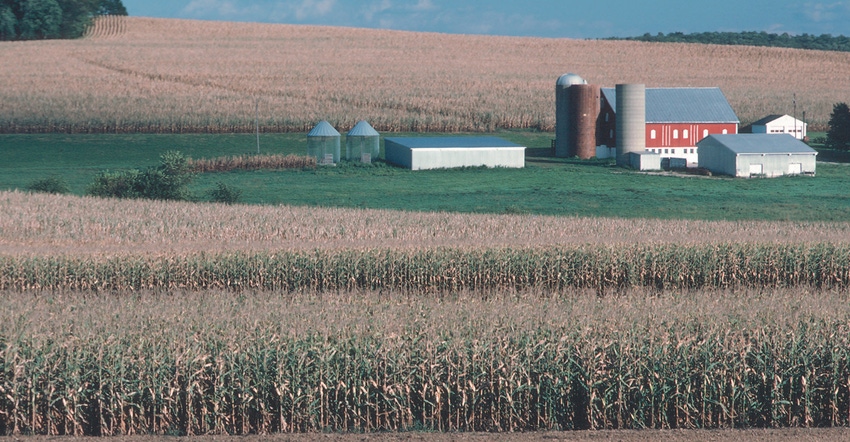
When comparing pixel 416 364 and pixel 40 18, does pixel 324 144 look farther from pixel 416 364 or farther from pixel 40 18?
pixel 40 18

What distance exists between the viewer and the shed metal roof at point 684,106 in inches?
2935

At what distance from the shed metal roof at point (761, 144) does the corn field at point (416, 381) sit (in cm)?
4988

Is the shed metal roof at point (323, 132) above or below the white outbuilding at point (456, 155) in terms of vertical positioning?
above

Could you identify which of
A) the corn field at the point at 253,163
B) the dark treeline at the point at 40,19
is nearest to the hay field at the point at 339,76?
the dark treeline at the point at 40,19

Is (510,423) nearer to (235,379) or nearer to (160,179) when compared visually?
(235,379)

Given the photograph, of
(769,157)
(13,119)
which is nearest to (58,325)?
(769,157)

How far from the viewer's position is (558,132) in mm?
75188

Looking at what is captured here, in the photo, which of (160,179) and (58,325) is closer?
(58,325)

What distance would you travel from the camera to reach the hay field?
84500 mm

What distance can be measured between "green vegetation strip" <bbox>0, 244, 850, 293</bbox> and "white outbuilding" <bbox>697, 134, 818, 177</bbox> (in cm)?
3587

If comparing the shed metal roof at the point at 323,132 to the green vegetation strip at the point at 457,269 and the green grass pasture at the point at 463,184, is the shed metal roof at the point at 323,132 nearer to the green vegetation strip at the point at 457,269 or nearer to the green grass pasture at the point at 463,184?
the green grass pasture at the point at 463,184

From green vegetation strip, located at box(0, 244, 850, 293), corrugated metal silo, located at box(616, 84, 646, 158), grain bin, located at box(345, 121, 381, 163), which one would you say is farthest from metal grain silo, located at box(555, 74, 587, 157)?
green vegetation strip, located at box(0, 244, 850, 293)

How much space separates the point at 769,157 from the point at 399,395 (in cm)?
5382

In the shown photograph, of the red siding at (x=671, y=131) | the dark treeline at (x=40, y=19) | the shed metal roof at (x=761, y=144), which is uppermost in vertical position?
the dark treeline at (x=40, y=19)
